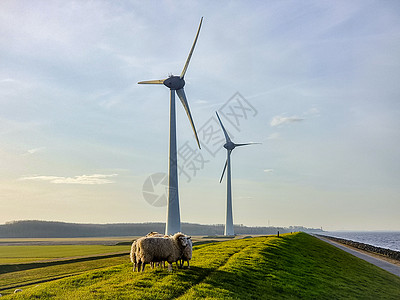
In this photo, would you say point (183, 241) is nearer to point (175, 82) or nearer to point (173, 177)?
point (173, 177)

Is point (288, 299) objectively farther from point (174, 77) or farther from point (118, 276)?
point (174, 77)

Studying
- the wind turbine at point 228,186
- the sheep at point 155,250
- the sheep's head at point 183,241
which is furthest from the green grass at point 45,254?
the wind turbine at point 228,186

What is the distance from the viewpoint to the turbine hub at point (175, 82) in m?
74.2

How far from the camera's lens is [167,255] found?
20422 millimetres

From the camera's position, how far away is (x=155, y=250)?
19.9 metres

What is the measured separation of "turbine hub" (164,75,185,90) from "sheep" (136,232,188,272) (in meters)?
56.5

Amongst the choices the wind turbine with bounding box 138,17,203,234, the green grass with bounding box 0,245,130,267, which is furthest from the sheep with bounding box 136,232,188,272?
the wind turbine with bounding box 138,17,203,234

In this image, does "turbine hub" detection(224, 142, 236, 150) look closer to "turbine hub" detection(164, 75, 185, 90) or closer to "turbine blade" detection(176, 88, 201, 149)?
"turbine blade" detection(176, 88, 201, 149)

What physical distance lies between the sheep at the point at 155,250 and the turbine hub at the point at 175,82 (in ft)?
185

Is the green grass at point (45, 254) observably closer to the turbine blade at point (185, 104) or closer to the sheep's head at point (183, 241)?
the turbine blade at point (185, 104)

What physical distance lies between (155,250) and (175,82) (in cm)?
5821

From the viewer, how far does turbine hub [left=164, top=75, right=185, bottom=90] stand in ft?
243

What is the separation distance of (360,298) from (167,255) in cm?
1436

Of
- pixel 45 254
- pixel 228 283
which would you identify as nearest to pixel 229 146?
pixel 45 254
